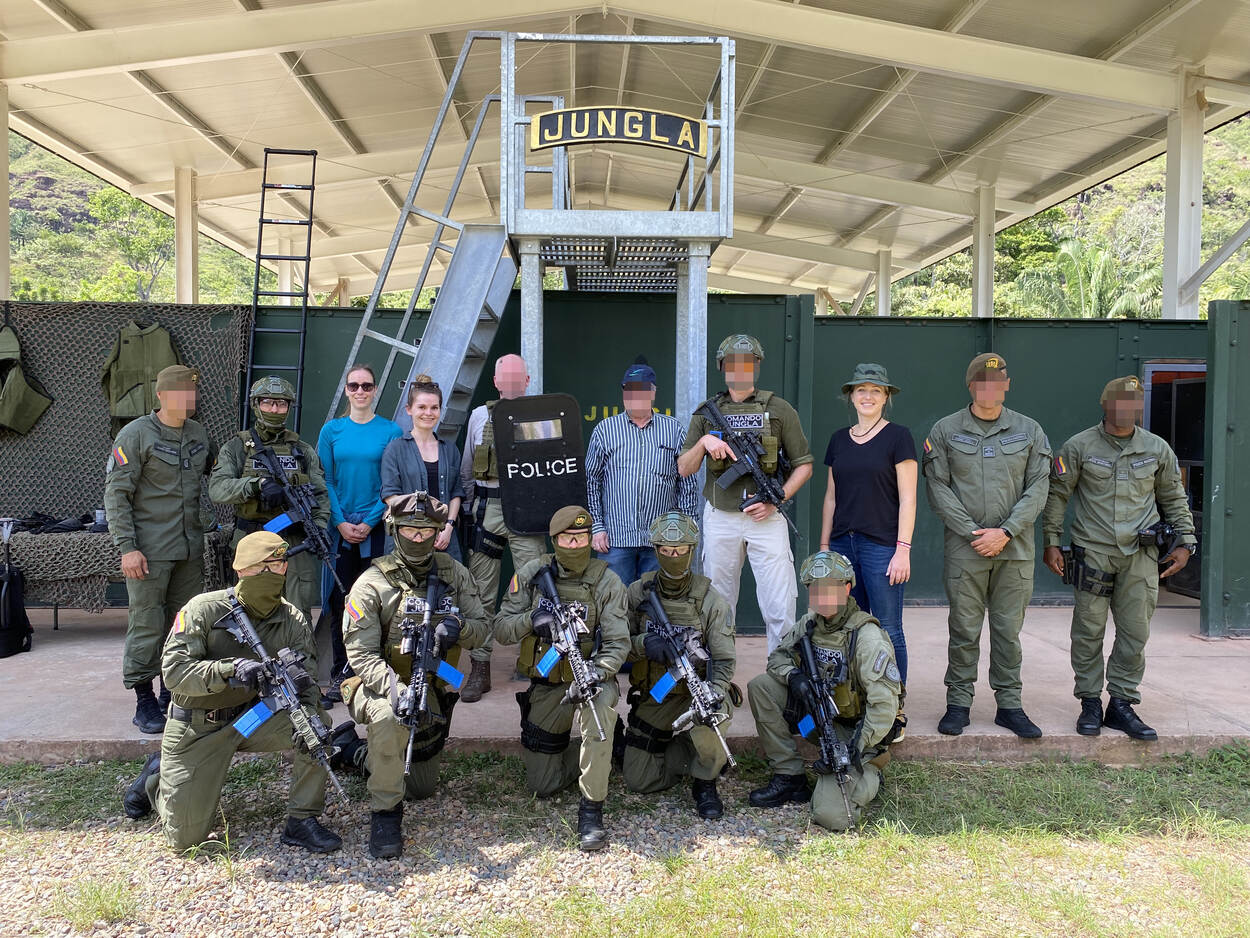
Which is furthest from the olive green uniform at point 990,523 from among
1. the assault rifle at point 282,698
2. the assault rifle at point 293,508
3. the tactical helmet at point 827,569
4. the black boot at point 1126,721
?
the assault rifle at point 293,508

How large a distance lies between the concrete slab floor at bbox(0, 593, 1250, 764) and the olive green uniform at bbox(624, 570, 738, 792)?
510 mm

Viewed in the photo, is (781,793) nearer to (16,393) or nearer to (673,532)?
(673,532)

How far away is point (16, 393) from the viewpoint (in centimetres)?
669

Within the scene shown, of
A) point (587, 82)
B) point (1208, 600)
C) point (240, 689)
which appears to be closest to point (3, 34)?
point (587, 82)

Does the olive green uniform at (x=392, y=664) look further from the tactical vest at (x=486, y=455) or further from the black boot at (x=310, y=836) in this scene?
the tactical vest at (x=486, y=455)

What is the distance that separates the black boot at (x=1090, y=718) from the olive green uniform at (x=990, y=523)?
0.34 metres

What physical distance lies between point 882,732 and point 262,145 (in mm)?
13170

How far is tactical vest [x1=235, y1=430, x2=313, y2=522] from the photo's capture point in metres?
4.75

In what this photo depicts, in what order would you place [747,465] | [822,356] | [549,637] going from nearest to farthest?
1. [549,637]
2. [747,465]
3. [822,356]

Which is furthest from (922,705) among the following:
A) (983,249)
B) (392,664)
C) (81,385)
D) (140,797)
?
(983,249)

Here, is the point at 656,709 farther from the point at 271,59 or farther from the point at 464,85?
the point at 464,85

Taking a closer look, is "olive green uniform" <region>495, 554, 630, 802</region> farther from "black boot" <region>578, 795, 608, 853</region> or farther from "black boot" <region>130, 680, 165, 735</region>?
"black boot" <region>130, 680, 165, 735</region>

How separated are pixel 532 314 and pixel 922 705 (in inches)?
129

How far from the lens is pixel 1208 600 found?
668 centimetres
